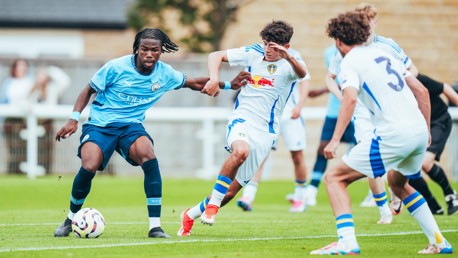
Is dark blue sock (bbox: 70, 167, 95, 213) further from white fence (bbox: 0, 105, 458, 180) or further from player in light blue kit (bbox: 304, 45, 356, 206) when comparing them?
white fence (bbox: 0, 105, 458, 180)

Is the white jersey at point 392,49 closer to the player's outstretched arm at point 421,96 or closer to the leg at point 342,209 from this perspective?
the player's outstretched arm at point 421,96

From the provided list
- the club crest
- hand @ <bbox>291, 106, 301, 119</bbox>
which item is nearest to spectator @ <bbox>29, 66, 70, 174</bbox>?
hand @ <bbox>291, 106, 301, 119</bbox>

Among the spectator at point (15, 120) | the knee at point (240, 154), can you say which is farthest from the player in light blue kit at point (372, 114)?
the spectator at point (15, 120)

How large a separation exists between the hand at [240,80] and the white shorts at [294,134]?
434cm

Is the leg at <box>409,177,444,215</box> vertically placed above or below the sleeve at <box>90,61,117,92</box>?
below

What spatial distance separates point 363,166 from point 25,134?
13.9m

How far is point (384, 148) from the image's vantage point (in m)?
9.17

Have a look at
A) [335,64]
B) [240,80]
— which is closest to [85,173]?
[240,80]

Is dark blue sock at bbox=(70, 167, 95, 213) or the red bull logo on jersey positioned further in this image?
the red bull logo on jersey

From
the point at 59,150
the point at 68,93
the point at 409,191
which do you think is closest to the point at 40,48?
the point at 68,93

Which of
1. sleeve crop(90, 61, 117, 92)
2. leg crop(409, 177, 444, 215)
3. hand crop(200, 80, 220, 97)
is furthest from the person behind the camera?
leg crop(409, 177, 444, 215)

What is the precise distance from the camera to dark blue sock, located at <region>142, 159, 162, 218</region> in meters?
10.7

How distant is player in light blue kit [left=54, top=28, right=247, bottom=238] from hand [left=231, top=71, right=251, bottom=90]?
68 cm

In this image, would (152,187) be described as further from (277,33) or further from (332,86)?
(332,86)
